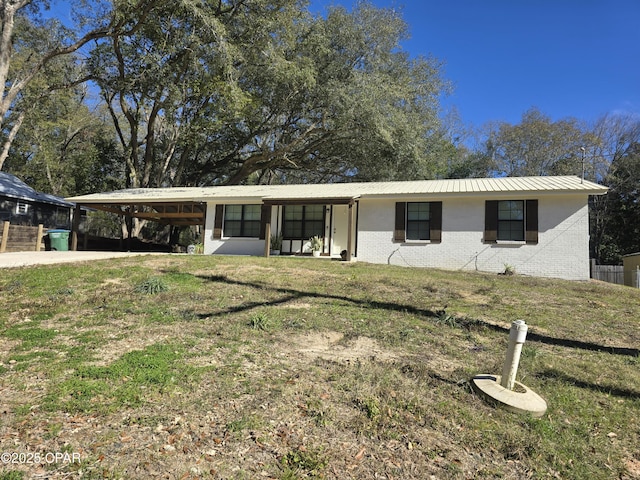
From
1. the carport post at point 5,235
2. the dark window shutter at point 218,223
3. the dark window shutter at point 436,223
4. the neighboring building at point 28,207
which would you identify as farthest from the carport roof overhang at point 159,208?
the dark window shutter at point 436,223

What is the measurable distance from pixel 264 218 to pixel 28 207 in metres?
13.9

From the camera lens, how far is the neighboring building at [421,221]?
12.4 meters

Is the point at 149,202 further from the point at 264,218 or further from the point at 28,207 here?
the point at 28,207

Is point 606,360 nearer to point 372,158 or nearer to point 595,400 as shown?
point 595,400

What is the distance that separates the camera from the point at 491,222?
42.9ft

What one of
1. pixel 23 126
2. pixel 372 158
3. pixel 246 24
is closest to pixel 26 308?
pixel 246 24

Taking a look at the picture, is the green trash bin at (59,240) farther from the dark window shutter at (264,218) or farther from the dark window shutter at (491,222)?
the dark window shutter at (491,222)

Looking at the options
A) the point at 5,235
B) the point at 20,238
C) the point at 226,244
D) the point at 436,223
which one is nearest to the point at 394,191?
the point at 436,223

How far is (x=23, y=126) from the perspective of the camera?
2597cm

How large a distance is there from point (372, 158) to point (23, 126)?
22.9m

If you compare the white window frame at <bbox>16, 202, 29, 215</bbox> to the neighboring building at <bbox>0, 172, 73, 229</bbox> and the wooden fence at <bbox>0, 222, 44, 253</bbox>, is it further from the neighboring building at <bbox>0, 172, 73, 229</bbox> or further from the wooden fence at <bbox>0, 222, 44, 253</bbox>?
the wooden fence at <bbox>0, 222, 44, 253</bbox>

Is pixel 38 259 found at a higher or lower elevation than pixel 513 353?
higher

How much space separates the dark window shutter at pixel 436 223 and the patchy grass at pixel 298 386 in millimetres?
6278

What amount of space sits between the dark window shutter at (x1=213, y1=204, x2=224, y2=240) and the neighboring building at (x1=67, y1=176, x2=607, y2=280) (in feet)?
0.13
